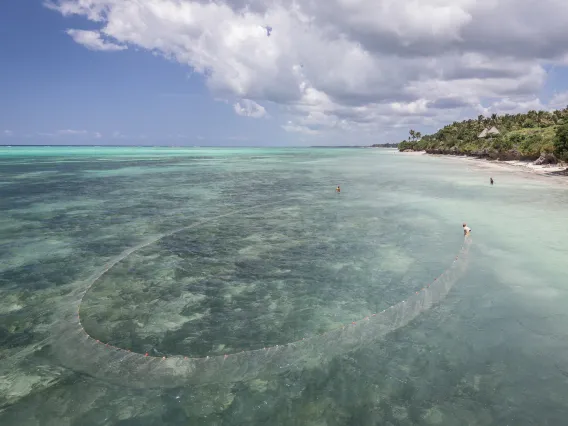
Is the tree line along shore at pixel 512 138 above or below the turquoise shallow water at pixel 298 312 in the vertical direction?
above

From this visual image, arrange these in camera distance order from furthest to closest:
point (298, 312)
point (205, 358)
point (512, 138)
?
point (512, 138) → point (298, 312) → point (205, 358)

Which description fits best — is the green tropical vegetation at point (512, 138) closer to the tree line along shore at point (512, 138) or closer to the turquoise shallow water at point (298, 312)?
the tree line along shore at point (512, 138)

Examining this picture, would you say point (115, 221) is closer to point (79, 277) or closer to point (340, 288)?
point (79, 277)

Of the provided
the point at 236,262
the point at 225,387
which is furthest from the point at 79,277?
the point at 225,387

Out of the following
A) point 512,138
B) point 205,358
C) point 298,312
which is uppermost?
point 512,138

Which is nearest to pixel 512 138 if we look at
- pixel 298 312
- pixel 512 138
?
pixel 512 138

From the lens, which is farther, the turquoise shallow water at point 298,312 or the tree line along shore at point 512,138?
the tree line along shore at point 512,138

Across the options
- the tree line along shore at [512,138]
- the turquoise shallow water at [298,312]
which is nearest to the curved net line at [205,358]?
the turquoise shallow water at [298,312]

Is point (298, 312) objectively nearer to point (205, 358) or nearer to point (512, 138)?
point (205, 358)

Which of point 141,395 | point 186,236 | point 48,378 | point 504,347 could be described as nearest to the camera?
point 141,395
